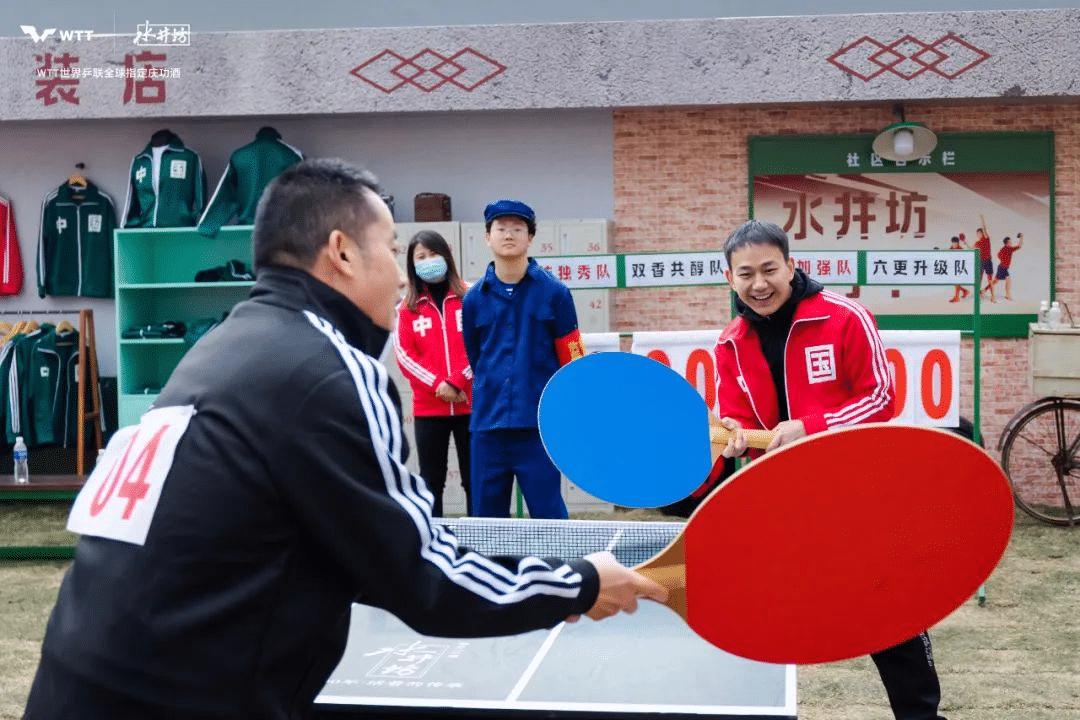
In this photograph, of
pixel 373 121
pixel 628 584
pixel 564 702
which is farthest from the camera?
pixel 373 121

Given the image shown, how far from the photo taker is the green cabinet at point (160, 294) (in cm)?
959

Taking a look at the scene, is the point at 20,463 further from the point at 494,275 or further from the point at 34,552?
the point at 494,275

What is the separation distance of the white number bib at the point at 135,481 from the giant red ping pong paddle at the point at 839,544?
753mm

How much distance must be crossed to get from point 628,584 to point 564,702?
2.18 ft

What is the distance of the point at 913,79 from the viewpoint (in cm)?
866

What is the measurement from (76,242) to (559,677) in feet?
26.3

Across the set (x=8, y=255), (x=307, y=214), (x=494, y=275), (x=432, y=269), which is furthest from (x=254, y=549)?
(x=8, y=255)

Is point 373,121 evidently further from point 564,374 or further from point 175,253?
point 564,374

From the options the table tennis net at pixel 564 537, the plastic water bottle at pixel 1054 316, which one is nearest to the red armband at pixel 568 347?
the table tennis net at pixel 564 537

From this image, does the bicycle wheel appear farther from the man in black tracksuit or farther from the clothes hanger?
the man in black tracksuit

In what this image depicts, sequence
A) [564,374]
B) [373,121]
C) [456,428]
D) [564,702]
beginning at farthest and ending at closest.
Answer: [373,121] < [456,428] < [564,374] < [564,702]

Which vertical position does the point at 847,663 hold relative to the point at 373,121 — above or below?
below

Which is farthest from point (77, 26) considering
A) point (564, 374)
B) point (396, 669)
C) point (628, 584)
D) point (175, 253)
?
point (628, 584)

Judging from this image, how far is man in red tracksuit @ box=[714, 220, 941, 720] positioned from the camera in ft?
11.7
